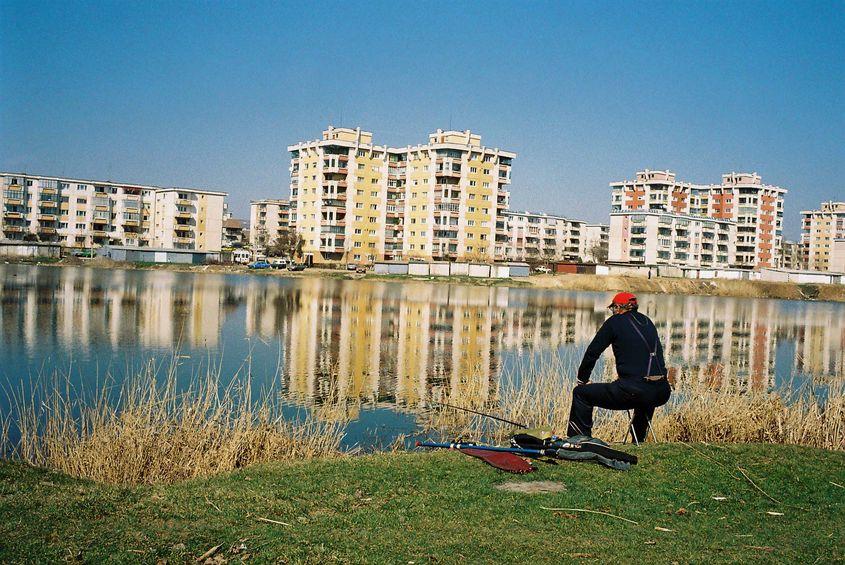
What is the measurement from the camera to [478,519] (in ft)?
22.0

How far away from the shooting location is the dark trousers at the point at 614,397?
9203 mm

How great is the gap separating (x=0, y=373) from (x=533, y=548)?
57.4 ft

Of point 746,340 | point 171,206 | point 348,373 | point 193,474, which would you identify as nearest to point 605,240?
point 171,206

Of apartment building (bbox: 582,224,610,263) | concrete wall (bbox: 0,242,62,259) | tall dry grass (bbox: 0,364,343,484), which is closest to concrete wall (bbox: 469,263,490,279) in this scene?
concrete wall (bbox: 0,242,62,259)

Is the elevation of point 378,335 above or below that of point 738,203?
below

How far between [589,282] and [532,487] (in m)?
93.1

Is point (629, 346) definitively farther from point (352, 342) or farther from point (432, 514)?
point (352, 342)

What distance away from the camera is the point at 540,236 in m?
170

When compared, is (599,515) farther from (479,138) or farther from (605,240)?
(605,240)

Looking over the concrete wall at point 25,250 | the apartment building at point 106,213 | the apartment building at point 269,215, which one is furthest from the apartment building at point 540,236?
the concrete wall at point 25,250

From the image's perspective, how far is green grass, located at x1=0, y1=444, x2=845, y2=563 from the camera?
582cm

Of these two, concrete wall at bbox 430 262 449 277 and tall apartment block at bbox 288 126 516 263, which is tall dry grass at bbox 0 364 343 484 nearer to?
concrete wall at bbox 430 262 449 277

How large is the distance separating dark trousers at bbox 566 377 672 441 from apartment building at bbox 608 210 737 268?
122 meters

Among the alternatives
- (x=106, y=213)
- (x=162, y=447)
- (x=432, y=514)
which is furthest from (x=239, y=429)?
(x=106, y=213)
